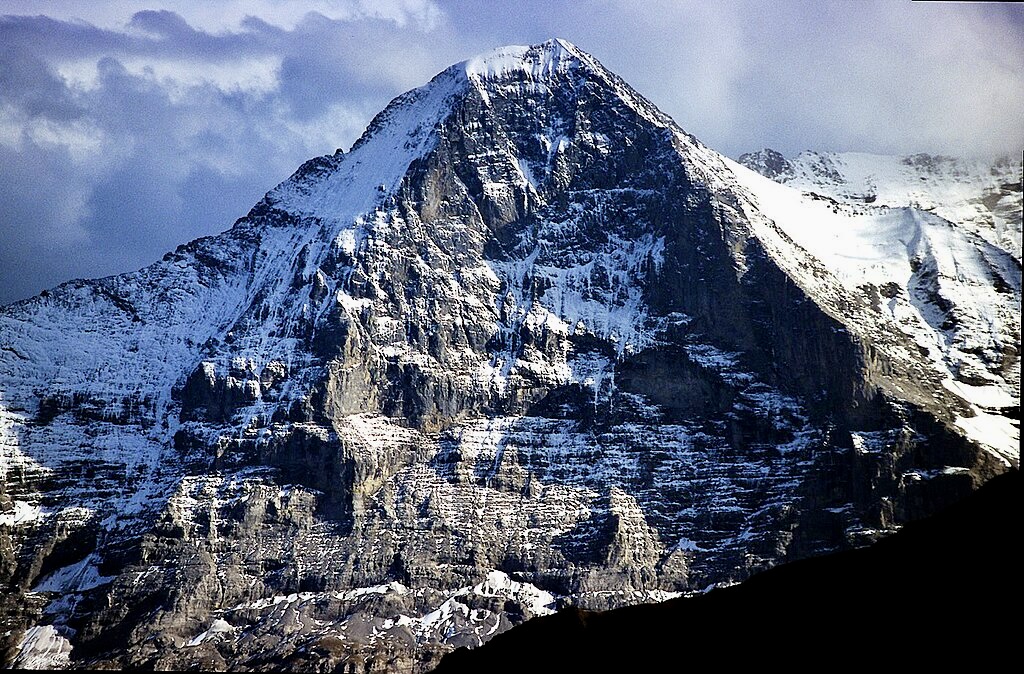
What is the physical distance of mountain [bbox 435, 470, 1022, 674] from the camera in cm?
7138

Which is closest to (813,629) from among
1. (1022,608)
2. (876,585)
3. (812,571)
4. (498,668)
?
(876,585)

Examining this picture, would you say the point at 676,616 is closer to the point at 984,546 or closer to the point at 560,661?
the point at 560,661

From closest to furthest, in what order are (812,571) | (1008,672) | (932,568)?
(1008,672) → (932,568) → (812,571)

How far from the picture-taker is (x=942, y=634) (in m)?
71.2

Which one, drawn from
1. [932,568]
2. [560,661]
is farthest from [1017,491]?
[560,661]

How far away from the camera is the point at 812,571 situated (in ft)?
309

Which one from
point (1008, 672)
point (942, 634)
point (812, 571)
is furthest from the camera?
point (812, 571)

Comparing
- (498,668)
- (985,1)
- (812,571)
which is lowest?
(498,668)

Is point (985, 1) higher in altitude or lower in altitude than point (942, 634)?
higher

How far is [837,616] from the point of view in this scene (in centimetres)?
8244

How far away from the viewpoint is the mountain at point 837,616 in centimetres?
7138

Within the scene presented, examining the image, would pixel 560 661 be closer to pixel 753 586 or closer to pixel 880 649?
pixel 753 586

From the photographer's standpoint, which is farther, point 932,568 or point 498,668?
point 498,668

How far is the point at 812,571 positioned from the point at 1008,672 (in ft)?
97.2
